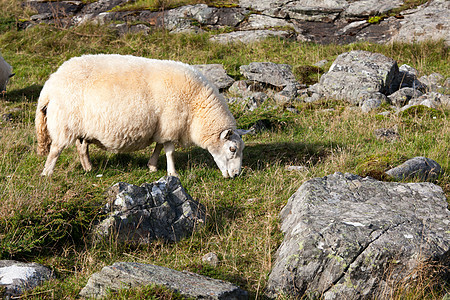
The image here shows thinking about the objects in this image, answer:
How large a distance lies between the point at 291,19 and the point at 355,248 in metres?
15.5

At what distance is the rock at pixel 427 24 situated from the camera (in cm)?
1559

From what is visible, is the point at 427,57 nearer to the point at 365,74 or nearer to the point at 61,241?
the point at 365,74

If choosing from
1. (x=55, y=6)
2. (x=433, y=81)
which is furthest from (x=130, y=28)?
(x=433, y=81)

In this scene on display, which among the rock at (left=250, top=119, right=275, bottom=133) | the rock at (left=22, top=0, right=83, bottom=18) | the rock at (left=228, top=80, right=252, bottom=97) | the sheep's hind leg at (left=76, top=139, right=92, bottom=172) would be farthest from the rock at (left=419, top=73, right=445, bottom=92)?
the rock at (left=22, top=0, right=83, bottom=18)

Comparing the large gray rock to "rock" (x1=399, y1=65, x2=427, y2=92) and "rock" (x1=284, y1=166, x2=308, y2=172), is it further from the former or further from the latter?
"rock" (x1=399, y1=65, x2=427, y2=92)

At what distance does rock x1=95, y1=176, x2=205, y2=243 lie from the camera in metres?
5.31

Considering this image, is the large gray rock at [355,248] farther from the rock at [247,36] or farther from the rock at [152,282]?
the rock at [247,36]

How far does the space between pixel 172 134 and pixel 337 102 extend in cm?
567

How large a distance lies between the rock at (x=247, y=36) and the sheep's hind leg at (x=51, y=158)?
10.1m

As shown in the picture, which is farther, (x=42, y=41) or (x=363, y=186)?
(x=42, y=41)

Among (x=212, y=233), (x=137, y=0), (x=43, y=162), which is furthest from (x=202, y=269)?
(x=137, y=0)

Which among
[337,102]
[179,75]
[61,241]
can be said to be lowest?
[337,102]

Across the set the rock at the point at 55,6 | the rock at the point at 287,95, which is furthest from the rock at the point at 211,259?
the rock at the point at 55,6

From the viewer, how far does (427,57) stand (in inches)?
575
